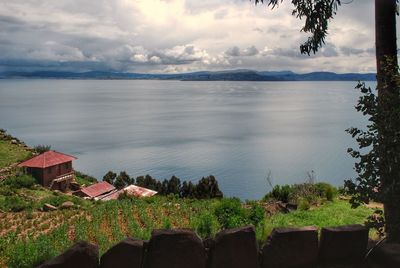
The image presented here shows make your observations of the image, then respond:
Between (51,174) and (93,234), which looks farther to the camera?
(51,174)

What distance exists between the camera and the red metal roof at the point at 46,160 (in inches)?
A: 2074

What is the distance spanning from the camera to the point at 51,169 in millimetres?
52906

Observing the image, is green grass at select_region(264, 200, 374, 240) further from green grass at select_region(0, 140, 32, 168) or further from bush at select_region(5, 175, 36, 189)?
green grass at select_region(0, 140, 32, 168)

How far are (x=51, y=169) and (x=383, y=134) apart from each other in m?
50.4

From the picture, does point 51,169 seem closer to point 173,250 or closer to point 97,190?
point 97,190

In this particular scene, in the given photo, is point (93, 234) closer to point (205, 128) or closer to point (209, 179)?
point (209, 179)

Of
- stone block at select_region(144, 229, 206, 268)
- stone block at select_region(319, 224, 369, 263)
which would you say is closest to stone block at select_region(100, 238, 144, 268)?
stone block at select_region(144, 229, 206, 268)

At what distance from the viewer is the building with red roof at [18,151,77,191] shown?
171 feet

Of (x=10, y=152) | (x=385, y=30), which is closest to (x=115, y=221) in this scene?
(x=385, y=30)

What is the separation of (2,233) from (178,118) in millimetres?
124496

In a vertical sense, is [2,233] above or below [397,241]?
below

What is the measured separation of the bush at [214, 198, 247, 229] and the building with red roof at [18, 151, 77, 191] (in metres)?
40.7

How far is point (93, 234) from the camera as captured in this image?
1905 centimetres

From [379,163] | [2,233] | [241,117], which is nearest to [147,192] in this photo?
[2,233]
